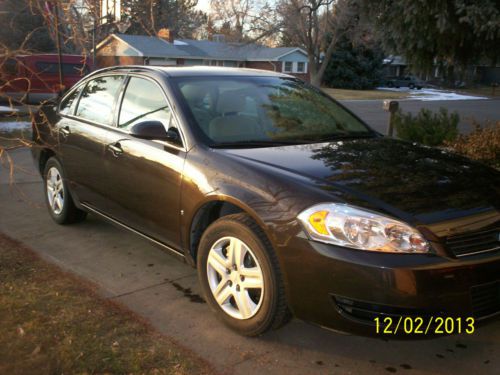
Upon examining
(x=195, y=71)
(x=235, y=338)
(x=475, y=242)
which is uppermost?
(x=195, y=71)

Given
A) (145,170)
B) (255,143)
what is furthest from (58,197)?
(255,143)

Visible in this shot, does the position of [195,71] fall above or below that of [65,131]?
above

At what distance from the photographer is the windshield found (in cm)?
382

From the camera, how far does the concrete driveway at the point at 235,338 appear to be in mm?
2990

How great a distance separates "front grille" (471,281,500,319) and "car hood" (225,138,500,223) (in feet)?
1.29

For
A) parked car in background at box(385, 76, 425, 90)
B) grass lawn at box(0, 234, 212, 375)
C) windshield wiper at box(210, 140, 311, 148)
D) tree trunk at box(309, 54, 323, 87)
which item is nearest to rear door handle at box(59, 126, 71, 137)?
grass lawn at box(0, 234, 212, 375)

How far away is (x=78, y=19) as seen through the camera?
4.43 m

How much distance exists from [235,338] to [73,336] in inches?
38.6

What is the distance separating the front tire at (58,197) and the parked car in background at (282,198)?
35 centimetres

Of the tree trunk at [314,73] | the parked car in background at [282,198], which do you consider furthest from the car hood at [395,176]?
the tree trunk at [314,73]

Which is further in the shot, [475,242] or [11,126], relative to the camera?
[11,126]

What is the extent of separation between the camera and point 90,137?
4648 millimetres

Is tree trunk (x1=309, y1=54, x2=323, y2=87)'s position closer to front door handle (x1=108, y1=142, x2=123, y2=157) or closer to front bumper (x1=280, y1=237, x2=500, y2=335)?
front door handle (x1=108, y1=142, x2=123, y2=157)

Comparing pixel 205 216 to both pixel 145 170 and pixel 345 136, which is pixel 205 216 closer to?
pixel 145 170
